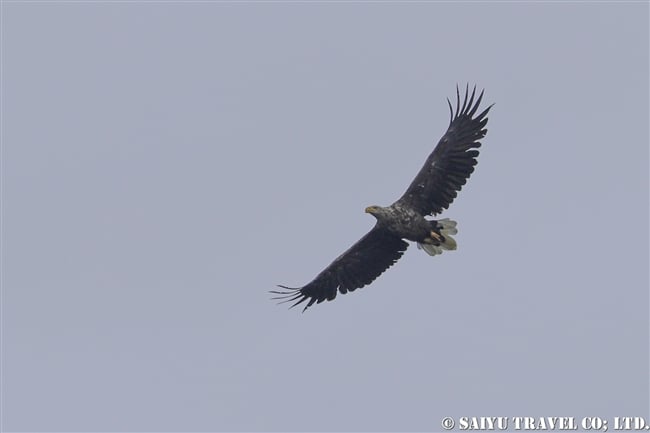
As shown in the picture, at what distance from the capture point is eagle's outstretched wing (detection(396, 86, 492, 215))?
2369 centimetres

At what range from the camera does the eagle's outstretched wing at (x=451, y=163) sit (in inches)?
933

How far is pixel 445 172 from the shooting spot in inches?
936

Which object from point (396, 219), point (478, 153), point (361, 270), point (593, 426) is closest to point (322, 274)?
point (361, 270)

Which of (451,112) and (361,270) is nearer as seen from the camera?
(451,112)

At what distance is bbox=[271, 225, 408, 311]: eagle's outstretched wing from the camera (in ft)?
82.0

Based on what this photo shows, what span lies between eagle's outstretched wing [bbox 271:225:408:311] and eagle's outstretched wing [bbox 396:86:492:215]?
1.26 m

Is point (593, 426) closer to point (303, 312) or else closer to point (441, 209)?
point (441, 209)

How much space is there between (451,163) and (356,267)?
351cm

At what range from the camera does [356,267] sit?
25.5m

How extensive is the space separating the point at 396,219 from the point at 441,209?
3.32ft

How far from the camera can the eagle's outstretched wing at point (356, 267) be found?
24984 mm

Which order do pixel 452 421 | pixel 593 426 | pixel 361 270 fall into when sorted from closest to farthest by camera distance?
pixel 593 426, pixel 452 421, pixel 361 270

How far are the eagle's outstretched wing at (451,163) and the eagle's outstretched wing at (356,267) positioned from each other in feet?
4.13

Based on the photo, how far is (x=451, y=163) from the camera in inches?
934
